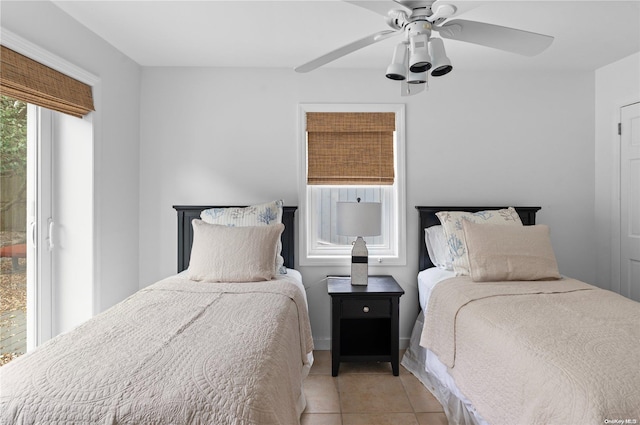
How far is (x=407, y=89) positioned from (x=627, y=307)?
1586 millimetres

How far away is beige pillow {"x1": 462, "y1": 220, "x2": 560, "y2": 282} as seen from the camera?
8.46 feet

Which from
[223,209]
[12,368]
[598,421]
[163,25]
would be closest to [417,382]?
[598,421]

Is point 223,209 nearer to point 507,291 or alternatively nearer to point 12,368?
point 12,368

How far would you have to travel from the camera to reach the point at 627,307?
6.57 feet

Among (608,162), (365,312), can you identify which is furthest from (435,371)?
(608,162)

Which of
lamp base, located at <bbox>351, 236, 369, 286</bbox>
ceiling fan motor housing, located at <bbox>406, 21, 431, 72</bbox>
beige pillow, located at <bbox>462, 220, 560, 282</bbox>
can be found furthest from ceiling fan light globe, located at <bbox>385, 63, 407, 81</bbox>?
lamp base, located at <bbox>351, 236, 369, 286</bbox>

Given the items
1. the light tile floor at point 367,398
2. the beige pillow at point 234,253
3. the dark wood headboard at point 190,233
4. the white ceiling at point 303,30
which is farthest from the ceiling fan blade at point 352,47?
the light tile floor at point 367,398

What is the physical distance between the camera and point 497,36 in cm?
173

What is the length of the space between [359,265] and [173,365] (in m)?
1.90

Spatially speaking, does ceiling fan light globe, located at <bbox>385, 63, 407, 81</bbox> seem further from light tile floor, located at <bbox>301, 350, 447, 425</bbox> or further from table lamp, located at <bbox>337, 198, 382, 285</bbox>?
light tile floor, located at <bbox>301, 350, 447, 425</bbox>

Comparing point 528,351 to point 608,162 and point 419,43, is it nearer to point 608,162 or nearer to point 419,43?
point 419,43

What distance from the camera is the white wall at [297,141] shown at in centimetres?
333

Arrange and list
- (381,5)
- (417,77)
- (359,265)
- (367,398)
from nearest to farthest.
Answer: (381,5) → (417,77) → (367,398) → (359,265)

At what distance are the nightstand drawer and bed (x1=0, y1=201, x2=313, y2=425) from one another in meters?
0.57
